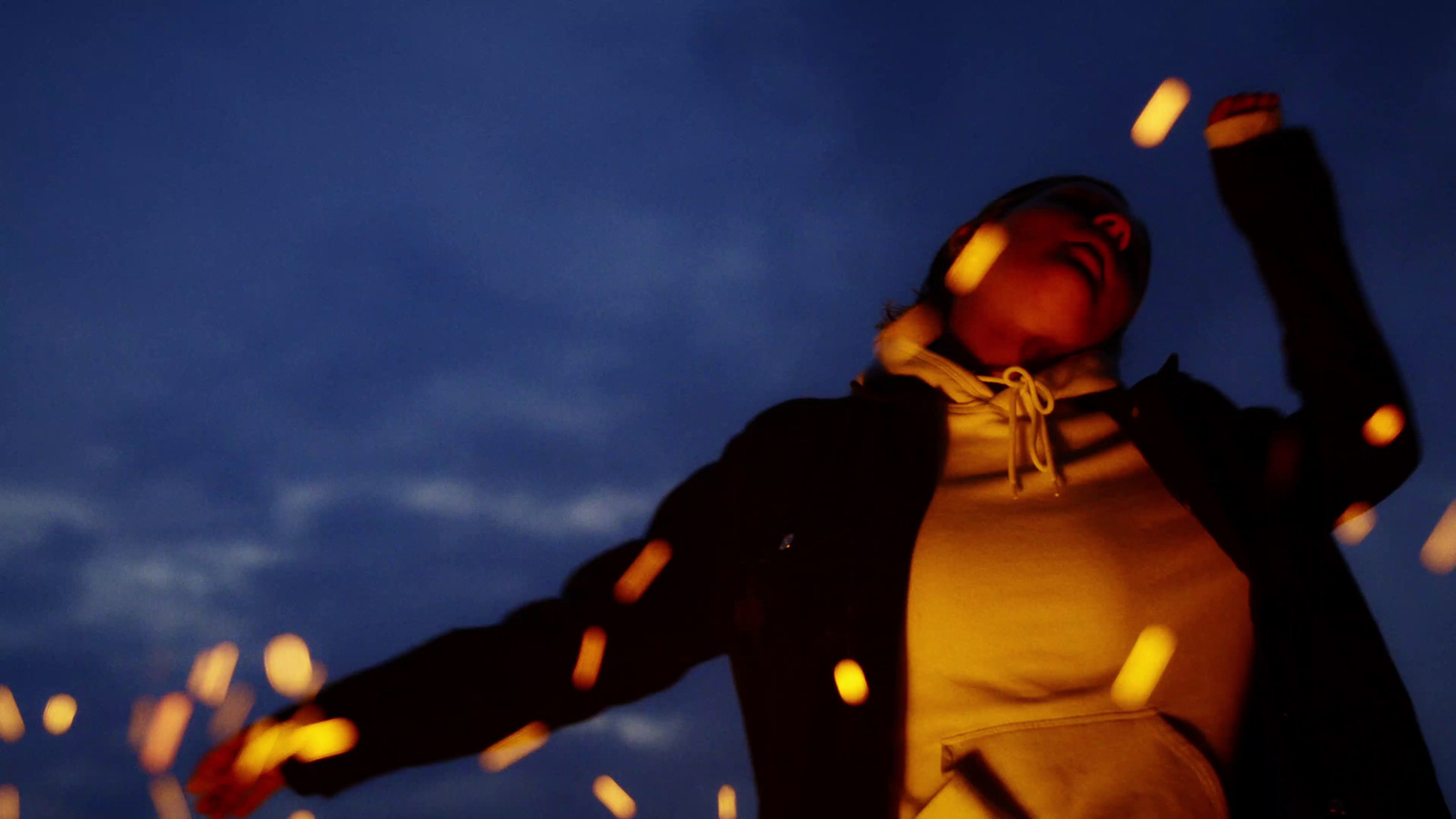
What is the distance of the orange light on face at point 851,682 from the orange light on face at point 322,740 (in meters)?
0.89

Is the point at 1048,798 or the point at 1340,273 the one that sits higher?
the point at 1340,273

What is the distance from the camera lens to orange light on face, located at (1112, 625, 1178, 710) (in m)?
1.84

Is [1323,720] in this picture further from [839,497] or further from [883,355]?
[883,355]

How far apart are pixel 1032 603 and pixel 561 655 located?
3.02 ft

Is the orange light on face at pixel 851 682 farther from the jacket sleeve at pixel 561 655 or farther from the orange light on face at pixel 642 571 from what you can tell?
the orange light on face at pixel 642 571

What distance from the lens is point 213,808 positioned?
1.78 m

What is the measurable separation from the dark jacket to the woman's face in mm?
241

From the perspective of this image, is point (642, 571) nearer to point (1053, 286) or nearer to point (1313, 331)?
point (1053, 286)

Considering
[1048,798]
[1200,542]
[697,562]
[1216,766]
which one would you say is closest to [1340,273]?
[1200,542]

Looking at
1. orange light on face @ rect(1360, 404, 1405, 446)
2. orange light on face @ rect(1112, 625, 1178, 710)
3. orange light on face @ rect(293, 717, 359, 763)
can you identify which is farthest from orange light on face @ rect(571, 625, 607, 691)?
orange light on face @ rect(1360, 404, 1405, 446)

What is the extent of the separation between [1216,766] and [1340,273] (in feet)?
3.16

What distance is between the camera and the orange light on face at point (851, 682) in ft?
6.31

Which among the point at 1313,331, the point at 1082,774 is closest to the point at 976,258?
the point at 1313,331

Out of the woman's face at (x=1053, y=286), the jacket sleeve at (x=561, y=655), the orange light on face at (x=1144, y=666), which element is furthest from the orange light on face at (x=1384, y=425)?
the jacket sleeve at (x=561, y=655)
